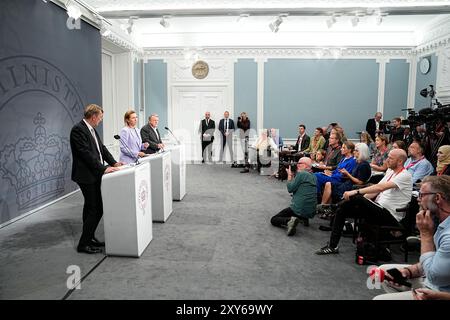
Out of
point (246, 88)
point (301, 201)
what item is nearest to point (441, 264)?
point (301, 201)

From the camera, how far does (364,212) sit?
3203mm

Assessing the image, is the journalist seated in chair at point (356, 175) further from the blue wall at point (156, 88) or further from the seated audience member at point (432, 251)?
the blue wall at point (156, 88)

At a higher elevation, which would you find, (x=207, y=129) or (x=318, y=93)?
(x=318, y=93)

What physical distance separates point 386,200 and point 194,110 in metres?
7.63

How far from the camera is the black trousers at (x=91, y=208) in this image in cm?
332

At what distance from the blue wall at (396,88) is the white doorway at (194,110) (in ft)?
14.9

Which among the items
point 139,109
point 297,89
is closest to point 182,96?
point 139,109

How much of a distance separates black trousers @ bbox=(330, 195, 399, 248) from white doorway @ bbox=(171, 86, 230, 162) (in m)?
6.96

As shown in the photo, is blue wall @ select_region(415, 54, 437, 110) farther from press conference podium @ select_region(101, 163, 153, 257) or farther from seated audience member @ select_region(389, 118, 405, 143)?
press conference podium @ select_region(101, 163, 153, 257)

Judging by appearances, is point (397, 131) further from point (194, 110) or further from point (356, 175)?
point (194, 110)

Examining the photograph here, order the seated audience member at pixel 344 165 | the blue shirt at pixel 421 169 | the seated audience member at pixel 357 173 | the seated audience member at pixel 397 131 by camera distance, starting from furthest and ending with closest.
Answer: the seated audience member at pixel 397 131, the seated audience member at pixel 344 165, the seated audience member at pixel 357 173, the blue shirt at pixel 421 169

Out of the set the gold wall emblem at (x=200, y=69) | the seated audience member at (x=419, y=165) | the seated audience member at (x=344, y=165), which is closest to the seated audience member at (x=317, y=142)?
the seated audience member at (x=344, y=165)

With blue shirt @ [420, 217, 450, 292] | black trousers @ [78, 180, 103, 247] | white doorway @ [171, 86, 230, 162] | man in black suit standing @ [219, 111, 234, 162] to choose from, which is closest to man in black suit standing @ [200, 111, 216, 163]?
white doorway @ [171, 86, 230, 162]

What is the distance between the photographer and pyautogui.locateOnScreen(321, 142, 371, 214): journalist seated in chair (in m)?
4.18
